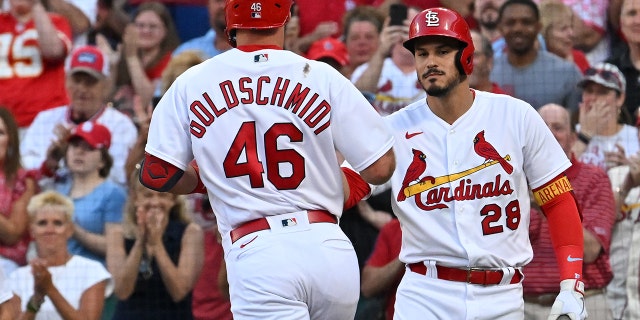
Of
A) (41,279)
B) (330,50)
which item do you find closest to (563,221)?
(330,50)

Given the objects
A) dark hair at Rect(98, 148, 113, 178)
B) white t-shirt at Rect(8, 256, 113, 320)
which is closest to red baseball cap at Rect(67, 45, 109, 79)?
dark hair at Rect(98, 148, 113, 178)

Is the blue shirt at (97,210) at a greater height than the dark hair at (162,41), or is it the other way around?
the dark hair at (162,41)

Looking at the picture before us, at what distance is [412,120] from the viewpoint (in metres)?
3.95

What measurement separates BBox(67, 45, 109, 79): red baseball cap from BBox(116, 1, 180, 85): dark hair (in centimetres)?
11

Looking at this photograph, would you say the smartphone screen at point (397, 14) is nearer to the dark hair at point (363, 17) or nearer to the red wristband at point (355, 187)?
the dark hair at point (363, 17)

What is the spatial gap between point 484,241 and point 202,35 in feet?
11.8

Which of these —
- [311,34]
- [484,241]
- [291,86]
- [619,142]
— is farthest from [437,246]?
[311,34]

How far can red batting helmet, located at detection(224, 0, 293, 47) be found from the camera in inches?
125

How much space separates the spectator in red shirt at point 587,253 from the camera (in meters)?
5.83

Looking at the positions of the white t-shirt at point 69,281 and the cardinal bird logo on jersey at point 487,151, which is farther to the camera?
the white t-shirt at point 69,281

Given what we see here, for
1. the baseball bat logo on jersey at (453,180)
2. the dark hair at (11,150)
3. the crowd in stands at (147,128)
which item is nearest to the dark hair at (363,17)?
the crowd in stands at (147,128)

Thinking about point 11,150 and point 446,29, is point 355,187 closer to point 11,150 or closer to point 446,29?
point 446,29

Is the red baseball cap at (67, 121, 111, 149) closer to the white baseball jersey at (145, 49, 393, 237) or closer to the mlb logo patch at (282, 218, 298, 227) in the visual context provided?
the white baseball jersey at (145, 49, 393, 237)

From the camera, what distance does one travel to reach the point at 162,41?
6887 mm
